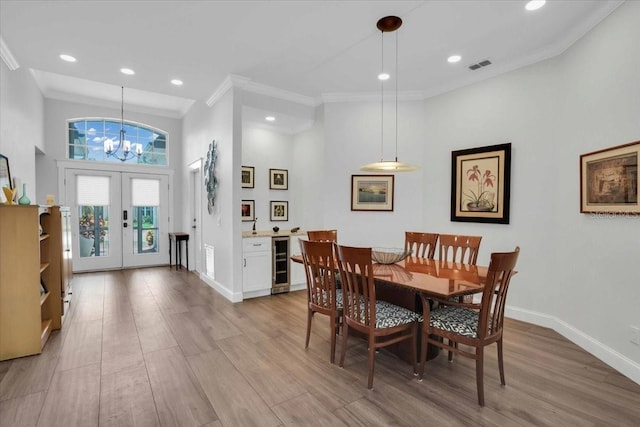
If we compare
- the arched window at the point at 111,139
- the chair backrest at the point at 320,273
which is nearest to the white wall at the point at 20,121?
the arched window at the point at 111,139

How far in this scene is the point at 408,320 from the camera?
2396 millimetres

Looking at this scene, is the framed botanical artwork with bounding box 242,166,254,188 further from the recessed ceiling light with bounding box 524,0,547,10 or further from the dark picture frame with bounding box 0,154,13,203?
the recessed ceiling light with bounding box 524,0,547,10

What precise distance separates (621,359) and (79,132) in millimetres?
8386

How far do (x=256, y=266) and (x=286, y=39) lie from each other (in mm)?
2911

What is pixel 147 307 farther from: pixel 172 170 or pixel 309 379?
pixel 172 170

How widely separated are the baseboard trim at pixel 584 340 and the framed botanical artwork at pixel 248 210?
4.00m

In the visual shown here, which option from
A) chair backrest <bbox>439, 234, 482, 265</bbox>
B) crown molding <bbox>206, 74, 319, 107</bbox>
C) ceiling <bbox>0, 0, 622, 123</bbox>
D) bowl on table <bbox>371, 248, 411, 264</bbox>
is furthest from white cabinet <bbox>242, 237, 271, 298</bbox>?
chair backrest <bbox>439, 234, 482, 265</bbox>

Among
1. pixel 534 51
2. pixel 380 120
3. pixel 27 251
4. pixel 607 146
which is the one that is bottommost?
pixel 27 251

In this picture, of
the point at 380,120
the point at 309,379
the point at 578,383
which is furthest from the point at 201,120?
the point at 578,383

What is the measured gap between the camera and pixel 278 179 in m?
5.68

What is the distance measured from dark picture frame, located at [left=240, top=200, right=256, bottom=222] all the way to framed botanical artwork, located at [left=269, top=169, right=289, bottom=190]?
467 millimetres

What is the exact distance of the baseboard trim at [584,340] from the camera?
8.00ft

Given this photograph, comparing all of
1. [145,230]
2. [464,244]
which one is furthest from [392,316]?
[145,230]

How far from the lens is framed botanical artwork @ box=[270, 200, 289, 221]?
566 cm
